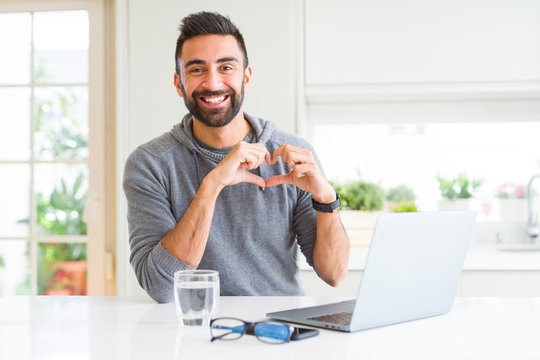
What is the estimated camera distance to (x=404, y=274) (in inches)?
45.1

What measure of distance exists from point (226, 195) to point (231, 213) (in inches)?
2.2

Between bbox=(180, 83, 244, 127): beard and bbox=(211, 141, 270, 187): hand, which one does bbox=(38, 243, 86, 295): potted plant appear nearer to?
bbox=(180, 83, 244, 127): beard

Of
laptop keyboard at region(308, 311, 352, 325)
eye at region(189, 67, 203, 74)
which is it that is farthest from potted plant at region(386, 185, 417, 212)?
laptop keyboard at region(308, 311, 352, 325)

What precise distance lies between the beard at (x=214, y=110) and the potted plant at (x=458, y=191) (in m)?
1.68

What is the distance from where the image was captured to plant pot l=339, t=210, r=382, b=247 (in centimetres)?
284

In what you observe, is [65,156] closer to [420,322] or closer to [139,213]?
[139,213]

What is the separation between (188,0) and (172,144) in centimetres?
111

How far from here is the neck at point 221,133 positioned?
184cm

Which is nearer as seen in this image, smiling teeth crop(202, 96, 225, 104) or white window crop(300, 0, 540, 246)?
smiling teeth crop(202, 96, 225, 104)

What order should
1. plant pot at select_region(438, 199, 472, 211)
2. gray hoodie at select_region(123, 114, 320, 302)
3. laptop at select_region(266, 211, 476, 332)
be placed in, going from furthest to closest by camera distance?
plant pot at select_region(438, 199, 472, 211)
gray hoodie at select_region(123, 114, 320, 302)
laptop at select_region(266, 211, 476, 332)

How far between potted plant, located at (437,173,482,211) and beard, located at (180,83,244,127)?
5.52 feet

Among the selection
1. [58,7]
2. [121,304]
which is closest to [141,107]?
[58,7]

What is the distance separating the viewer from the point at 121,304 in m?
1.42

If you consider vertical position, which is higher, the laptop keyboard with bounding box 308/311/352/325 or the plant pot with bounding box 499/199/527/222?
the plant pot with bounding box 499/199/527/222
